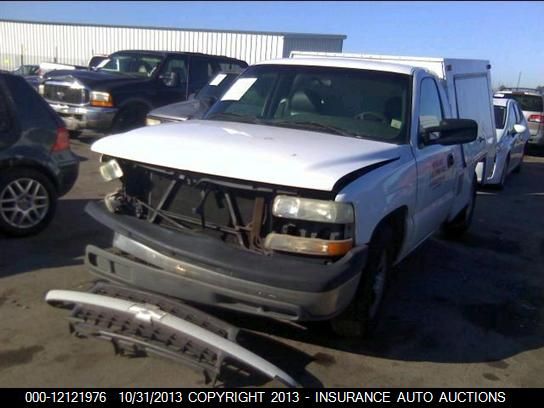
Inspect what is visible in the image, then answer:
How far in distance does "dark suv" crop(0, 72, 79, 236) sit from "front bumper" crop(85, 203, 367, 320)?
7.86 feet

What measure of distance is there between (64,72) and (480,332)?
9.88m

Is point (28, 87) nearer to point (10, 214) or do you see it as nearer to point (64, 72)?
point (10, 214)

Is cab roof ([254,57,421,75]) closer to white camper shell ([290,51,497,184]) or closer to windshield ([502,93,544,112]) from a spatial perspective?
white camper shell ([290,51,497,184])

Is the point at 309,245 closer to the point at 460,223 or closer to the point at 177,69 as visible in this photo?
the point at 460,223

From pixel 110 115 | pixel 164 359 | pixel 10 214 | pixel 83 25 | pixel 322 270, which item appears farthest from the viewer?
pixel 83 25

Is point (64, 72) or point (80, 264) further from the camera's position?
point (64, 72)

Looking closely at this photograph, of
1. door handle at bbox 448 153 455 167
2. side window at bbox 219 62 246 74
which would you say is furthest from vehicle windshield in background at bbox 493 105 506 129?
door handle at bbox 448 153 455 167

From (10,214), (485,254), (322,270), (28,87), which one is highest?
(28,87)

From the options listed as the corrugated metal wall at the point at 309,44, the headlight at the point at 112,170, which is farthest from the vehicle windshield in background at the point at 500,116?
the corrugated metal wall at the point at 309,44

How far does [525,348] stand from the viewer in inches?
164

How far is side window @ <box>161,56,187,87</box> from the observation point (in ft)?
39.5

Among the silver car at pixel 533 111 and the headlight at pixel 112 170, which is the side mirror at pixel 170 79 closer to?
the headlight at pixel 112 170

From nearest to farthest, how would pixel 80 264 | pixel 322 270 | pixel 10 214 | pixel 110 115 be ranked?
pixel 322 270, pixel 80 264, pixel 10 214, pixel 110 115

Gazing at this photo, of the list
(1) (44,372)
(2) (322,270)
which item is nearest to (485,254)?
(2) (322,270)
